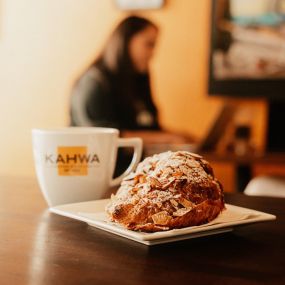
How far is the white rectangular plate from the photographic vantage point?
1.68 ft

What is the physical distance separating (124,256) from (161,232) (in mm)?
47

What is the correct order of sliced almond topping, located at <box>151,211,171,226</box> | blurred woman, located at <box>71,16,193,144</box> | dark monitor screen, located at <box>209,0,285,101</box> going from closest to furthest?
sliced almond topping, located at <box>151,211,171,226</box>, dark monitor screen, located at <box>209,0,285,101</box>, blurred woman, located at <box>71,16,193,144</box>

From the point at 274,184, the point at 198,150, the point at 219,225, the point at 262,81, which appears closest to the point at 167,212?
the point at 219,225

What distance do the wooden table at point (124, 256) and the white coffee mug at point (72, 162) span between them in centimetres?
8

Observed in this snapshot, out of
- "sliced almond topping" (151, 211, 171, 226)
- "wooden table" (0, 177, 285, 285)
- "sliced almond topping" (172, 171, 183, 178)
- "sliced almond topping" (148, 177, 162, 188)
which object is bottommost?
"wooden table" (0, 177, 285, 285)

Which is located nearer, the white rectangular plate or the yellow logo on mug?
the white rectangular plate

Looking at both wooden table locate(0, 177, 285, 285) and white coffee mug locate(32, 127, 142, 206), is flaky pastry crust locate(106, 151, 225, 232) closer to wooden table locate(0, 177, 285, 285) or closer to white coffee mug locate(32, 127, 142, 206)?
wooden table locate(0, 177, 285, 285)

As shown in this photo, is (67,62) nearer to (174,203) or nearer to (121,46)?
(121,46)

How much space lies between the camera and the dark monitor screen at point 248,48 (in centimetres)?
274

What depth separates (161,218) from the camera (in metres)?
0.53

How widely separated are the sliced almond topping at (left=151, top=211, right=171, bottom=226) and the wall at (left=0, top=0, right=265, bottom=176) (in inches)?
92.6

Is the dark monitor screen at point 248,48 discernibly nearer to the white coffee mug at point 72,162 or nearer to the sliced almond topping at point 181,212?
the white coffee mug at point 72,162

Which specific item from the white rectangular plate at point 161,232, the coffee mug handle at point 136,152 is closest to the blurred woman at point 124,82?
the coffee mug handle at point 136,152

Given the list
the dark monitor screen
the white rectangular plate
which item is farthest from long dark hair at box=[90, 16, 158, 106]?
the white rectangular plate
